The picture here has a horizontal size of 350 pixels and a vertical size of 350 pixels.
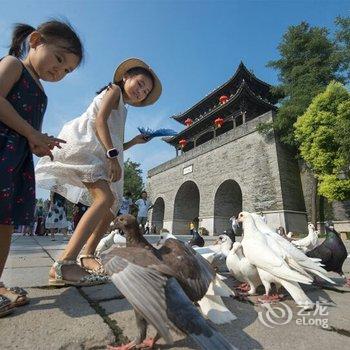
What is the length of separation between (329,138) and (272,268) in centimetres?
1514

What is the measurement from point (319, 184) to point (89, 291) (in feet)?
52.3

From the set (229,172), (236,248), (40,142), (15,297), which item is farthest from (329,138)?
(15,297)

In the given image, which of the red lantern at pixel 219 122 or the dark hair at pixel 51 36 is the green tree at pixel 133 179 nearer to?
the red lantern at pixel 219 122

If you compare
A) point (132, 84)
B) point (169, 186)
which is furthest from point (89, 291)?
point (169, 186)

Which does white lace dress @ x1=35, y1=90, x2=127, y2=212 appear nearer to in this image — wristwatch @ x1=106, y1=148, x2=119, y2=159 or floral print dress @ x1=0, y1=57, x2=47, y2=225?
wristwatch @ x1=106, y1=148, x2=119, y2=159

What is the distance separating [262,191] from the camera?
57.7ft

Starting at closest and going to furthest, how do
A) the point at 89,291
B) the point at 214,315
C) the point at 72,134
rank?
the point at 214,315 < the point at 89,291 < the point at 72,134

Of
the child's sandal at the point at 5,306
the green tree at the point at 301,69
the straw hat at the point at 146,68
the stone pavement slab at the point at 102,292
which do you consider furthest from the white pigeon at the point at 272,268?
the green tree at the point at 301,69

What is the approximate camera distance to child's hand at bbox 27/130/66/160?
175 centimetres

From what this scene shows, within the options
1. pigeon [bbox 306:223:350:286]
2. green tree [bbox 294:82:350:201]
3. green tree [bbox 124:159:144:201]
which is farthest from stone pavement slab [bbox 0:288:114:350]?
green tree [bbox 124:159:144:201]

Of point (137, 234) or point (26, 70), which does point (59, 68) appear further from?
point (137, 234)

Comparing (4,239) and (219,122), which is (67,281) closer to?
(4,239)

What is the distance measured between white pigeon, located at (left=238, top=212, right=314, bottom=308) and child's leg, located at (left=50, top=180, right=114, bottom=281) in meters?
1.26

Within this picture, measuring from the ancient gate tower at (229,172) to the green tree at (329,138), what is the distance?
6.55 ft
